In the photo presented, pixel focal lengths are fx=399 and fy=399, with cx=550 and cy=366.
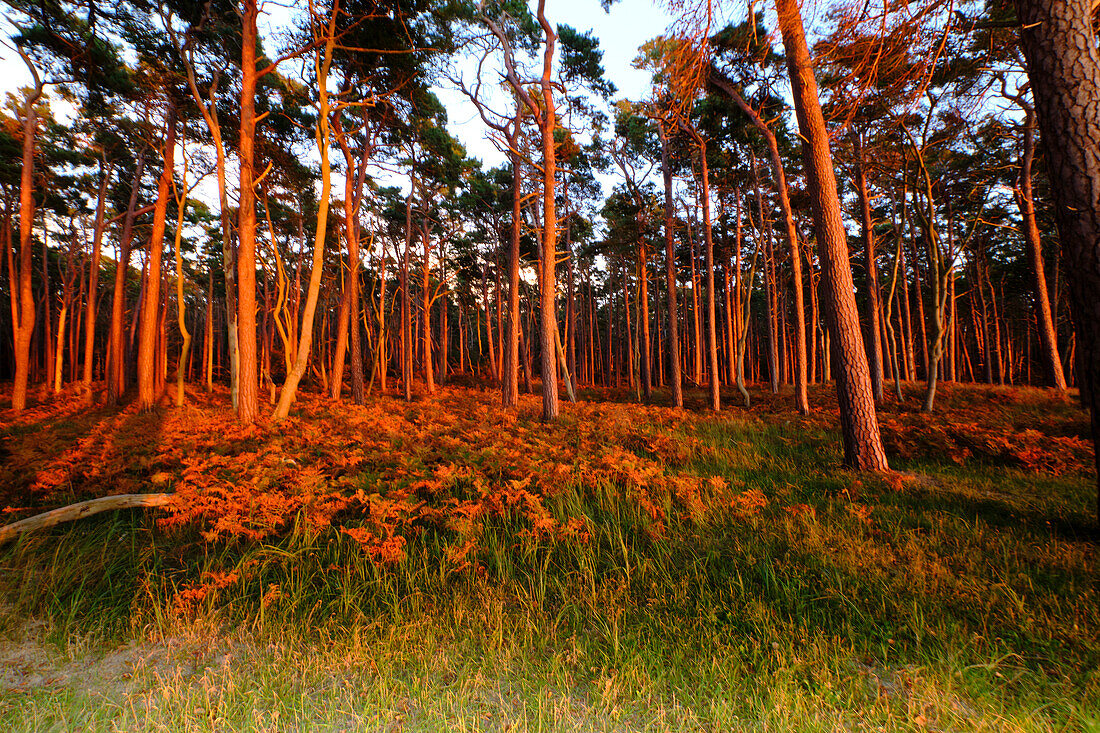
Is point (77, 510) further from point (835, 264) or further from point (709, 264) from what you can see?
point (709, 264)

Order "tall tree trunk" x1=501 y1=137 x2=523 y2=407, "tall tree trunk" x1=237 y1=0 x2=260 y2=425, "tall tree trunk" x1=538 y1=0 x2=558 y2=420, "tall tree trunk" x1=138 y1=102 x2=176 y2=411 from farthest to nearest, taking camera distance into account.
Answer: "tall tree trunk" x1=501 y1=137 x2=523 y2=407, "tall tree trunk" x1=138 y1=102 x2=176 y2=411, "tall tree trunk" x1=538 y1=0 x2=558 y2=420, "tall tree trunk" x1=237 y1=0 x2=260 y2=425

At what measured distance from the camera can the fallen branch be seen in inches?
149

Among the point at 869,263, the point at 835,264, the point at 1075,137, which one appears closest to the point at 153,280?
the point at 835,264

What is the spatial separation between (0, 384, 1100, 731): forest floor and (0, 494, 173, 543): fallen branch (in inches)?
5.8

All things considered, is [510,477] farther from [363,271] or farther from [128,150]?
[363,271]

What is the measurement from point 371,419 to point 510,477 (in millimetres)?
5411

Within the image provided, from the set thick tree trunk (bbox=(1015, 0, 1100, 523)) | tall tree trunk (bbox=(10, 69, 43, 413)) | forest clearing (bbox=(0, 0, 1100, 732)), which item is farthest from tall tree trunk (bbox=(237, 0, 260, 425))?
thick tree trunk (bbox=(1015, 0, 1100, 523))

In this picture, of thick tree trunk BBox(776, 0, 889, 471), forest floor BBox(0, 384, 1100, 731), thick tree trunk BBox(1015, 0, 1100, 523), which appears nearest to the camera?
forest floor BBox(0, 384, 1100, 731)

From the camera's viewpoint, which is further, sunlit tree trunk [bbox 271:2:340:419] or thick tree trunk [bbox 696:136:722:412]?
thick tree trunk [bbox 696:136:722:412]

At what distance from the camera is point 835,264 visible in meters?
6.11

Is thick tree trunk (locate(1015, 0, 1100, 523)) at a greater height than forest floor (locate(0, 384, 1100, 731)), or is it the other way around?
thick tree trunk (locate(1015, 0, 1100, 523))

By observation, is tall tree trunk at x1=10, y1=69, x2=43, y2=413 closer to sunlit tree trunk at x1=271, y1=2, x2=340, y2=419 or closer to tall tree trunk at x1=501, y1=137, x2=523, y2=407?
sunlit tree trunk at x1=271, y1=2, x2=340, y2=419

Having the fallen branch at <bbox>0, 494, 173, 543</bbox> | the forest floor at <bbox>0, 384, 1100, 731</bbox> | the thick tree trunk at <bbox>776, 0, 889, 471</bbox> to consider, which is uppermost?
the thick tree trunk at <bbox>776, 0, 889, 471</bbox>

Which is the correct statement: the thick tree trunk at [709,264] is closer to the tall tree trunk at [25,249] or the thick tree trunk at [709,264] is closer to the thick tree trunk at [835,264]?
the thick tree trunk at [835,264]
